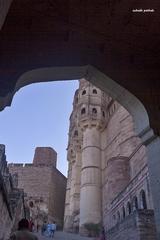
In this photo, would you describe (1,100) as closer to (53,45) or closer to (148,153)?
(53,45)

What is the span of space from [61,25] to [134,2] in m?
0.96

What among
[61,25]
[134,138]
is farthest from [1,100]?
[134,138]

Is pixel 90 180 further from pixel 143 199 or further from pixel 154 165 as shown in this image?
pixel 154 165

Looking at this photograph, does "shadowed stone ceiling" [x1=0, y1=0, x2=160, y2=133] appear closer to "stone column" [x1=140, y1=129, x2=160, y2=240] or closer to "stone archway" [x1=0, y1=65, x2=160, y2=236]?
"stone archway" [x1=0, y1=65, x2=160, y2=236]

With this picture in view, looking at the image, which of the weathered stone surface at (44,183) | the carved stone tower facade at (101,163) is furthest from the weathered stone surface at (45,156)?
the carved stone tower facade at (101,163)

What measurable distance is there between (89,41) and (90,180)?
24.9m

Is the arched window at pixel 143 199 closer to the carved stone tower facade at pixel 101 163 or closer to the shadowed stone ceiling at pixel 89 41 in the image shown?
the carved stone tower facade at pixel 101 163

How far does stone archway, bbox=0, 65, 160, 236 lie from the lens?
366 centimetres

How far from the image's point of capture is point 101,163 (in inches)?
1171

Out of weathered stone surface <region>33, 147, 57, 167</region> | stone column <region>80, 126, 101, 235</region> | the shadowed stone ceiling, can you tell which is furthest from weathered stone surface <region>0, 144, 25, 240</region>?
weathered stone surface <region>33, 147, 57, 167</region>

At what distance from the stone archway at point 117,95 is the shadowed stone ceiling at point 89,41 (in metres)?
0.07

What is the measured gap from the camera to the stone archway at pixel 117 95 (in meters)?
3.66

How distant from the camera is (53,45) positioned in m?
4.01

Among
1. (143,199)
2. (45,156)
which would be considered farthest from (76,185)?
(143,199)
